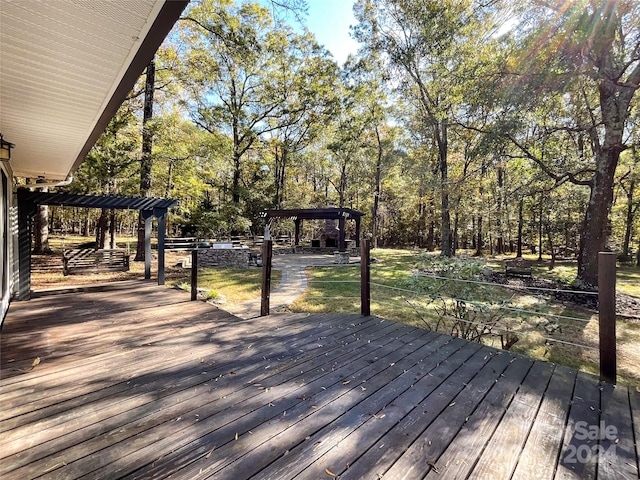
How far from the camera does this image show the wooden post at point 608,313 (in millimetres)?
2273

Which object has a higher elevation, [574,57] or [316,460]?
[574,57]

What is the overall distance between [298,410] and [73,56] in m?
2.59

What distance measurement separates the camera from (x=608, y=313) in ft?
7.53

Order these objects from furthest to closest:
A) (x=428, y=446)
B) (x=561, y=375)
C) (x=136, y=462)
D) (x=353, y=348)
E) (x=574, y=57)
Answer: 1. (x=574, y=57)
2. (x=353, y=348)
3. (x=561, y=375)
4. (x=428, y=446)
5. (x=136, y=462)

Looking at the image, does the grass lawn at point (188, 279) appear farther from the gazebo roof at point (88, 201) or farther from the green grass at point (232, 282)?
the gazebo roof at point (88, 201)

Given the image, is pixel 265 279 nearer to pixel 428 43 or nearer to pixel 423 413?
pixel 423 413

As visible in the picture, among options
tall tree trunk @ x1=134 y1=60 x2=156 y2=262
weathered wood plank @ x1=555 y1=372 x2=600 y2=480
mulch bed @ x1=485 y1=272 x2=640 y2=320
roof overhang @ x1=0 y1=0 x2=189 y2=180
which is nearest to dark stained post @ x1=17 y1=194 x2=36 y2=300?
roof overhang @ x1=0 y1=0 x2=189 y2=180

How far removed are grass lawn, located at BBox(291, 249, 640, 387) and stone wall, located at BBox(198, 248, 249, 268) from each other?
168 inches

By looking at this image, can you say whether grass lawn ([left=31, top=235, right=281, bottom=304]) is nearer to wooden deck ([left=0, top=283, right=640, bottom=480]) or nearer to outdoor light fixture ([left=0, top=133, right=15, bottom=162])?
wooden deck ([left=0, top=283, right=640, bottom=480])

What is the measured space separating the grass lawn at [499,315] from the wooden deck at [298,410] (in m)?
0.88

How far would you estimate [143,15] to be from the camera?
4.77 feet

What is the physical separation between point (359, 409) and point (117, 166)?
9.76m

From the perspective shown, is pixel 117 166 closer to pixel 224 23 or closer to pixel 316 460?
pixel 224 23

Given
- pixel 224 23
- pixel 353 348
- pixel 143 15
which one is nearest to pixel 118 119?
pixel 224 23
